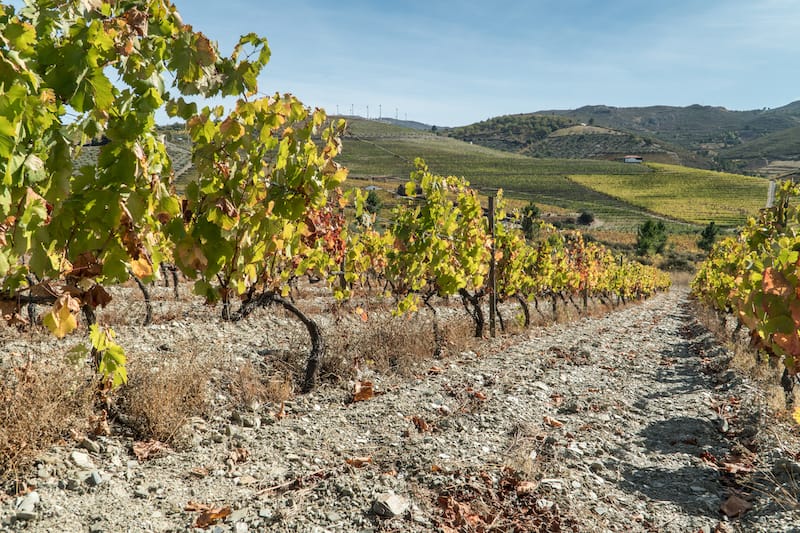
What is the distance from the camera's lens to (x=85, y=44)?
2.16 metres

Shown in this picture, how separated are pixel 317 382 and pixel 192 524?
2.78 meters

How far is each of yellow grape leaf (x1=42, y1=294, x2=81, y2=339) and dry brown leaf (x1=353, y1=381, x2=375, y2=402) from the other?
3238mm

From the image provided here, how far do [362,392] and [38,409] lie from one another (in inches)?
113

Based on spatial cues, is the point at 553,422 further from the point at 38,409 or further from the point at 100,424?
Answer: the point at 38,409

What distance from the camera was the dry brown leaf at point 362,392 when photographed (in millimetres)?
5273

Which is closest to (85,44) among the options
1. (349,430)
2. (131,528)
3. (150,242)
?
(150,242)

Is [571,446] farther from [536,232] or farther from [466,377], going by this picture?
[536,232]

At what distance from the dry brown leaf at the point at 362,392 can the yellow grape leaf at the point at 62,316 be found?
10.6 feet

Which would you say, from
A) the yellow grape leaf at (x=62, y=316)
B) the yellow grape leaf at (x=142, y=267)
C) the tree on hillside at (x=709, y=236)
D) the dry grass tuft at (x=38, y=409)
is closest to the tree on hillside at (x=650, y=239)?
the tree on hillside at (x=709, y=236)

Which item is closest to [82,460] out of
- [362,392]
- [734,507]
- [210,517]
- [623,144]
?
[210,517]

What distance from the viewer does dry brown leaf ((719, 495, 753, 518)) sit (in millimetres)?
3525

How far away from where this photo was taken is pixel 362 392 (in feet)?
17.5

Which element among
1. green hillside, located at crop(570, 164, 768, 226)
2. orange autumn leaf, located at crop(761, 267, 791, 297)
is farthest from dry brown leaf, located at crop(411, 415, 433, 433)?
green hillside, located at crop(570, 164, 768, 226)

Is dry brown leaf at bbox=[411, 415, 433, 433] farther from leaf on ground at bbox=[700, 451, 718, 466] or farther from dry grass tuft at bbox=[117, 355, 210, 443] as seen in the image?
leaf on ground at bbox=[700, 451, 718, 466]
